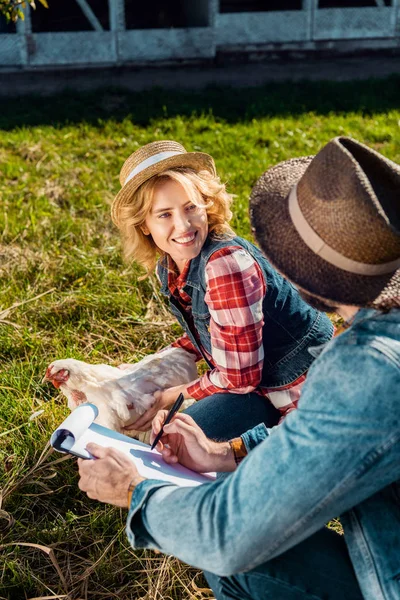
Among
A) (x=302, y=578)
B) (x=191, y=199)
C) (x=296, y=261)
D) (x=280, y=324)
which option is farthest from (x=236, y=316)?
(x=302, y=578)

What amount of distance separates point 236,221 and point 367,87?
4584 mm

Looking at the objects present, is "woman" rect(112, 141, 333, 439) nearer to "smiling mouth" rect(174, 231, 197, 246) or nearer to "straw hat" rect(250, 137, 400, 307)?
"smiling mouth" rect(174, 231, 197, 246)

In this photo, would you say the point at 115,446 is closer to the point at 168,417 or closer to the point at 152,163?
the point at 168,417

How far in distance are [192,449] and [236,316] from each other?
538 mm

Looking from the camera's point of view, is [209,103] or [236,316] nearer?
[236,316]

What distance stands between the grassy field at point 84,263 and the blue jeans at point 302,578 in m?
0.77

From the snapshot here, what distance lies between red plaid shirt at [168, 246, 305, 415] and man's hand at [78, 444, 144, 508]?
76 cm

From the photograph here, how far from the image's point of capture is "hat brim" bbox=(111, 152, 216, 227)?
112 inches

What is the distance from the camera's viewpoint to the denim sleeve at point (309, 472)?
1.53 m

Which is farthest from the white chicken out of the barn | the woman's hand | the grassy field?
the barn

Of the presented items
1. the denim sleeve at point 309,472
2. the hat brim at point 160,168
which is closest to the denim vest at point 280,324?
the hat brim at point 160,168

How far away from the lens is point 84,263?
4.54 meters

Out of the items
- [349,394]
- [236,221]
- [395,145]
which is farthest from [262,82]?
[349,394]

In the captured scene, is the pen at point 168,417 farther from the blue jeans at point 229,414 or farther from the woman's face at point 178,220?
the woman's face at point 178,220
